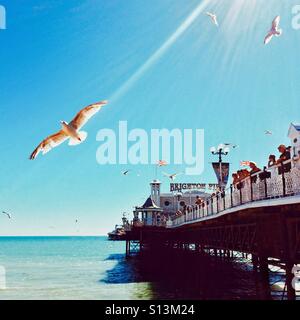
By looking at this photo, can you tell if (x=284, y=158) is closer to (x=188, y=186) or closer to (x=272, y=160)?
(x=272, y=160)

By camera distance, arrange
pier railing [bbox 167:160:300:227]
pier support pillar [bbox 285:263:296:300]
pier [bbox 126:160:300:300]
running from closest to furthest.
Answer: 1. pier railing [bbox 167:160:300:227]
2. pier [bbox 126:160:300:300]
3. pier support pillar [bbox 285:263:296:300]

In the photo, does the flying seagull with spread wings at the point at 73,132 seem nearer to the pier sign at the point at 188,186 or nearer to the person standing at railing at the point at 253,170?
the person standing at railing at the point at 253,170

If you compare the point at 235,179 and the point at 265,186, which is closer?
the point at 265,186

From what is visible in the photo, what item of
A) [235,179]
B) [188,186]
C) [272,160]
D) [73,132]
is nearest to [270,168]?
[272,160]

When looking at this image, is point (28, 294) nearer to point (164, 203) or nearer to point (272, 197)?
point (272, 197)

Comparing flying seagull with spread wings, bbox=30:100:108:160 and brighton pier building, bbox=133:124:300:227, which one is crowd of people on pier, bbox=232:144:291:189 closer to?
flying seagull with spread wings, bbox=30:100:108:160

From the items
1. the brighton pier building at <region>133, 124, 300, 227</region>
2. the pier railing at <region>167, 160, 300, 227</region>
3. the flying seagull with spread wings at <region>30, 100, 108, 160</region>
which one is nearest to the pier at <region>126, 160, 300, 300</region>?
the pier railing at <region>167, 160, 300, 227</region>

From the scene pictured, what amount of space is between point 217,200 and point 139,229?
32191mm

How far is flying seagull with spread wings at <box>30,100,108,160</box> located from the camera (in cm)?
1102

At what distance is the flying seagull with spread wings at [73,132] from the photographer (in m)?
11.0

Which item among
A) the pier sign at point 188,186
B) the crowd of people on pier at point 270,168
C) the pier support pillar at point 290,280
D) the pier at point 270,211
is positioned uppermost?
the pier sign at point 188,186

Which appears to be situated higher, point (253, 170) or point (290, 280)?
point (253, 170)

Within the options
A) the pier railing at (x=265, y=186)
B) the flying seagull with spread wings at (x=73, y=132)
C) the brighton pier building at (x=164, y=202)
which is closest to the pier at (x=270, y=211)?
the pier railing at (x=265, y=186)

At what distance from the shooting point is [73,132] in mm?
11266
